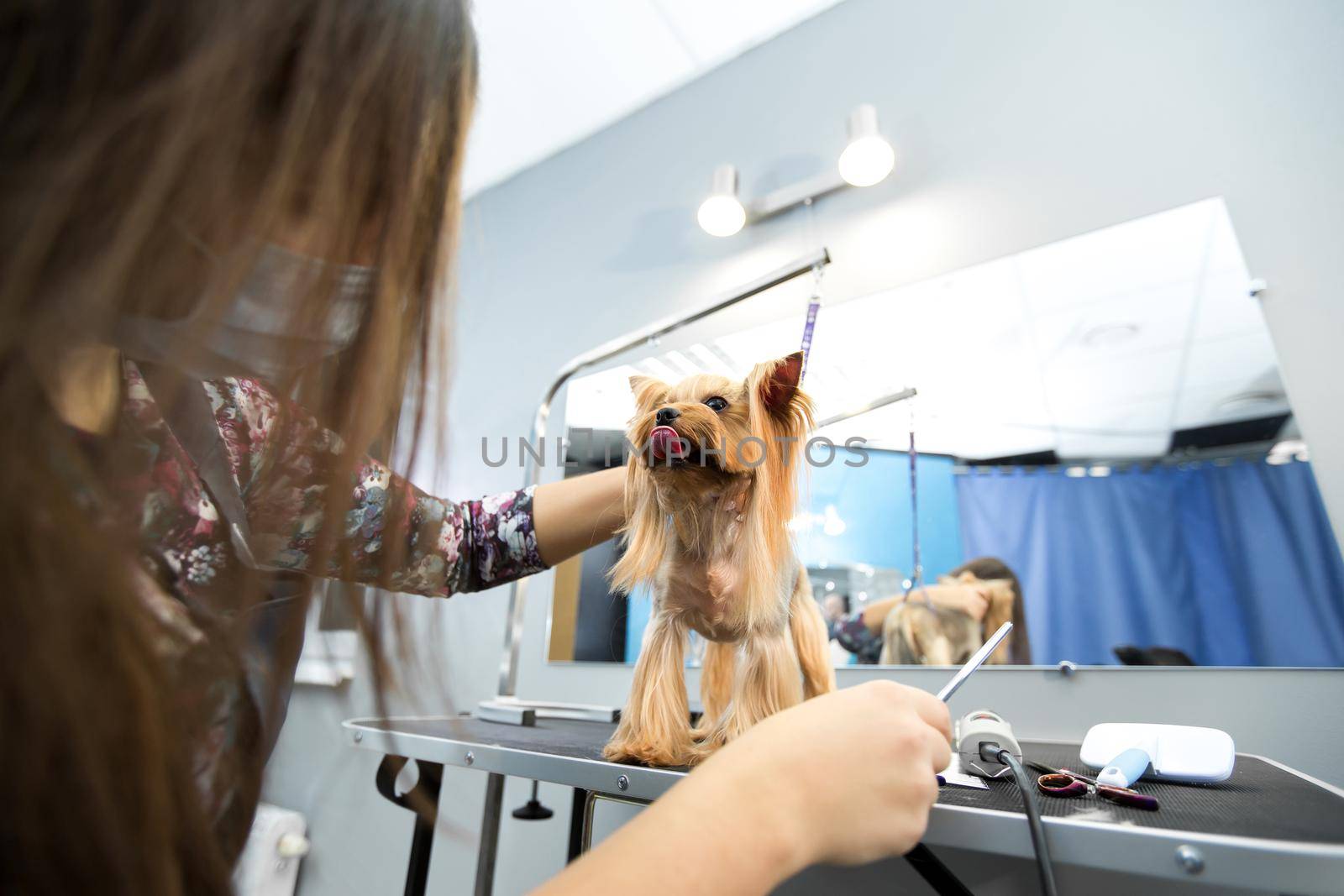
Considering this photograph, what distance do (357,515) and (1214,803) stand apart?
0.85 metres

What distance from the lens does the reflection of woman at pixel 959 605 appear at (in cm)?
108

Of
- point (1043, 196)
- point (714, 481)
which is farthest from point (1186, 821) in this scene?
point (1043, 196)

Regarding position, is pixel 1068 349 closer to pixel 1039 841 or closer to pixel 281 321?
pixel 1039 841

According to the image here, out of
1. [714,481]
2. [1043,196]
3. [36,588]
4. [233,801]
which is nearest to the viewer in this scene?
[36,588]

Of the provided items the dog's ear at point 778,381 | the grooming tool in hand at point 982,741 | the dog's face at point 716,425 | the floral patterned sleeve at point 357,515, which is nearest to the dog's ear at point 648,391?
the dog's face at point 716,425

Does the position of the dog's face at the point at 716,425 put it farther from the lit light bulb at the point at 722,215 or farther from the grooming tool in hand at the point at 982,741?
the lit light bulb at the point at 722,215

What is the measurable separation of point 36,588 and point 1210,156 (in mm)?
Answer: 1504

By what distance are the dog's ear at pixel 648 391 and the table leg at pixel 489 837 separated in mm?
633

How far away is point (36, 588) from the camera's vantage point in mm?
260

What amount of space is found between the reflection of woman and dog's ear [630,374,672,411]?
2.13 ft

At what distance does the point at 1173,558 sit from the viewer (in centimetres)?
102

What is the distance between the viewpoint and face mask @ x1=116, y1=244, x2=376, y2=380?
0.39 meters

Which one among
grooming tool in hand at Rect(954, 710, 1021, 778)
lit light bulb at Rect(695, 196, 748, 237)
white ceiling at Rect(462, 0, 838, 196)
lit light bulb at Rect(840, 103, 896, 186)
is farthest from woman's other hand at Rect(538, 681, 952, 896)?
white ceiling at Rect(462, 0, 838, 196)

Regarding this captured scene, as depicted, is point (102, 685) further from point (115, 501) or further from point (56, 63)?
point (56, 63)
